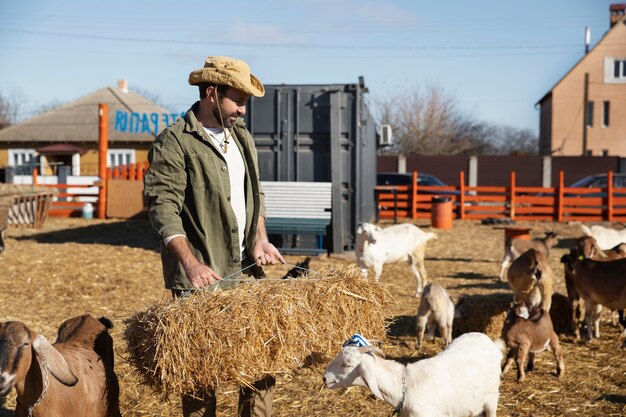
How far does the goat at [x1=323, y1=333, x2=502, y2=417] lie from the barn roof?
30504mm

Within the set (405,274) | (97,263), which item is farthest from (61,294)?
(405,274)

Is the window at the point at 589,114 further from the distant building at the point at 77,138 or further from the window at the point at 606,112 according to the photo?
the distant building at the point at 77,138

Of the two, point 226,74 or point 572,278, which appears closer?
point 226,74

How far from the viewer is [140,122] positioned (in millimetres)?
35469

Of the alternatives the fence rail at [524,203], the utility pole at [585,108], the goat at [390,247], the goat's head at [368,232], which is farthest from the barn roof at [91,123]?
the utility pole at [585,108]

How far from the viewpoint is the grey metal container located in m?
14.8

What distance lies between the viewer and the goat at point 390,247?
1123 cm

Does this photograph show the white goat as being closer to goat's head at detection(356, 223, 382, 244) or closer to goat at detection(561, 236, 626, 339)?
goat at detection(561, 236, 626, 339)

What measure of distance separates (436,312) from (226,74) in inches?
189

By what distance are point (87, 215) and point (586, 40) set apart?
4159cm

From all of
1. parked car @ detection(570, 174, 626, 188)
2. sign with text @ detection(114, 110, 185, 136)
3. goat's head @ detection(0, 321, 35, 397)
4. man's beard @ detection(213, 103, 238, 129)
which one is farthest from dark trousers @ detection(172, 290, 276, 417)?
sign with text @ detection(114, 110, 185, 136)

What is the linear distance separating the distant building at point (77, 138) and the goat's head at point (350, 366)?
105 ft

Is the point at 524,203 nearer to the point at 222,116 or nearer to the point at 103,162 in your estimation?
the point at 103,162

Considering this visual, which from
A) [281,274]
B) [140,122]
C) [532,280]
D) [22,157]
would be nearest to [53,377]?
[532,280]
